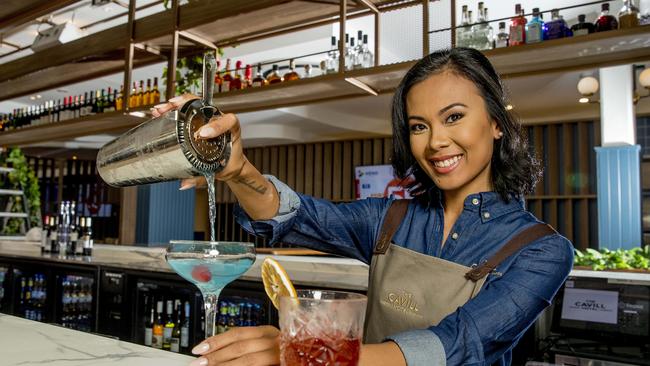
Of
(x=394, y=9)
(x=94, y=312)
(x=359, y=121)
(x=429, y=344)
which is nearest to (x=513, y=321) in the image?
(x=429, y=344)

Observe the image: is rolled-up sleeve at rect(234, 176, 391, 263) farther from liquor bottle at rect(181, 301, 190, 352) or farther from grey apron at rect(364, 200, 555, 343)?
liquor bottle at rect(181, 301, 190, 352)

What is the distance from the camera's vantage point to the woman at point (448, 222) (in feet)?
3.01

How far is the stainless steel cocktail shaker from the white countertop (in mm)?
331

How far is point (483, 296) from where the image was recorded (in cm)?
90

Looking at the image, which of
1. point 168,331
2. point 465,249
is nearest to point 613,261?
point 465,249

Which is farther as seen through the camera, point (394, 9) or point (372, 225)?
point (394, 9)

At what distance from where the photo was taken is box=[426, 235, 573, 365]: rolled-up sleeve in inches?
32.1

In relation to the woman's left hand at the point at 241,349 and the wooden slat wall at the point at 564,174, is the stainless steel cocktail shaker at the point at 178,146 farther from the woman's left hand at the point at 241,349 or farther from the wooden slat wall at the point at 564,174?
the wooden slat wall at the point at 564,174

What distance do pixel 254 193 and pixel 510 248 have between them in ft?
1.65

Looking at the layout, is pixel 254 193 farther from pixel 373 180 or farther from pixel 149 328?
pixel 373 180

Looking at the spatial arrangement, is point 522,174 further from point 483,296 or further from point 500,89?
point 483,296

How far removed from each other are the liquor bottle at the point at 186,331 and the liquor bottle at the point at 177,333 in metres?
Result: 0.04

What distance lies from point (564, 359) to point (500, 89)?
1.63 m

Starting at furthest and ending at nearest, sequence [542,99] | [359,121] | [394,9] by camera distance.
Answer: [359,121], [542,99], [394,9]
